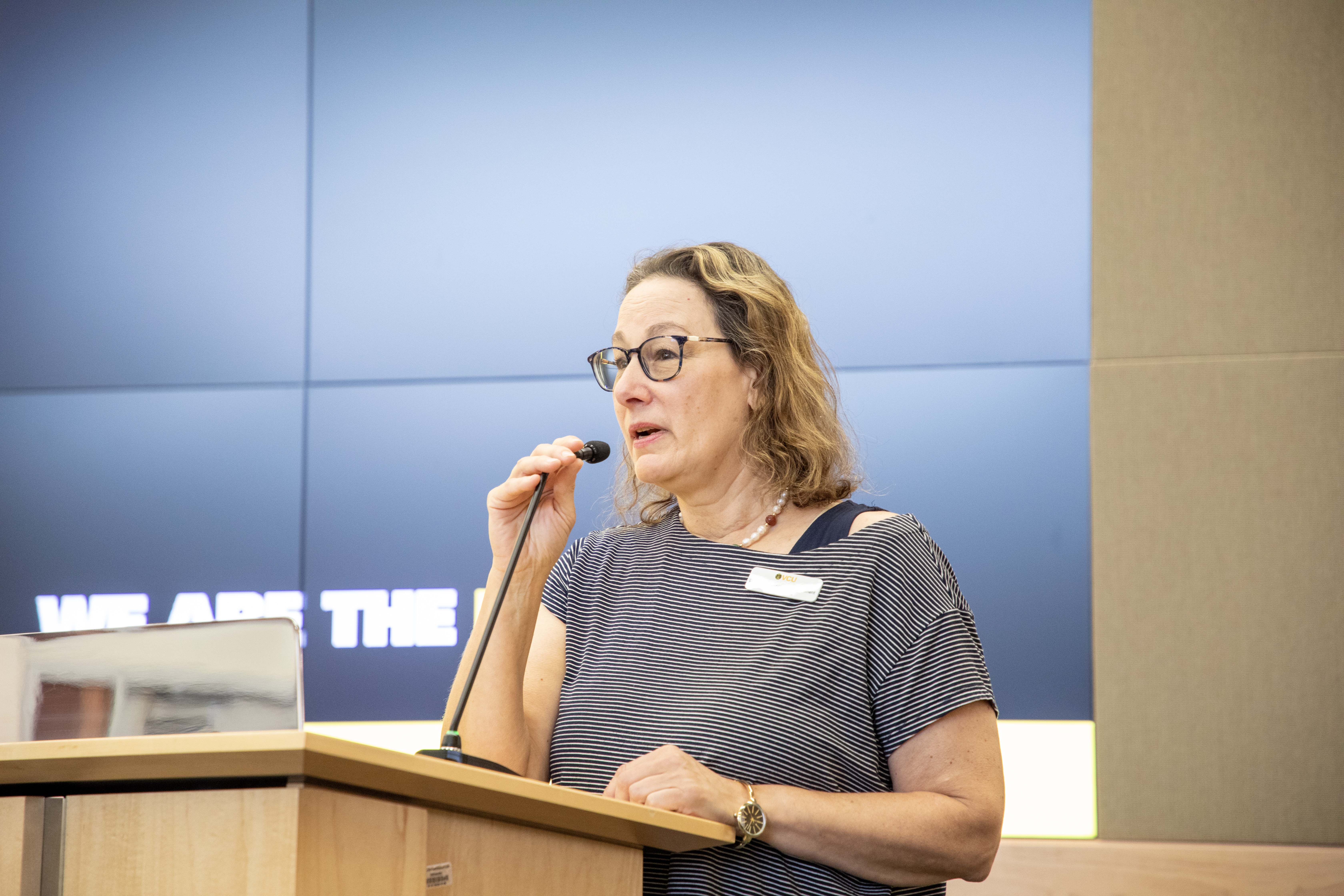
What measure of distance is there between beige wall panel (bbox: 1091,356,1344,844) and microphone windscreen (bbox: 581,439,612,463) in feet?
5.27

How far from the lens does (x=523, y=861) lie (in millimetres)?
1054

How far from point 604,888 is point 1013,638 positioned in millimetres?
1774

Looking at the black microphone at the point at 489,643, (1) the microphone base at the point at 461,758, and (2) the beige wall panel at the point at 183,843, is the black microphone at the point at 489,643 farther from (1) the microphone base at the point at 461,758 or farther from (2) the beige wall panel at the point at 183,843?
(2) the beige wall panel at the point at 183,843

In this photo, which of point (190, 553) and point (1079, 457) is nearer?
point (1079, 457)

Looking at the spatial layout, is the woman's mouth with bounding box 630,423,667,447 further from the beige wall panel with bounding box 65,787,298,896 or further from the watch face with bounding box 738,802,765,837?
the beige wall panel with bounding box 65,787,298,896

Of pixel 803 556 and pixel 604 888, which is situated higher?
pixel 803 556

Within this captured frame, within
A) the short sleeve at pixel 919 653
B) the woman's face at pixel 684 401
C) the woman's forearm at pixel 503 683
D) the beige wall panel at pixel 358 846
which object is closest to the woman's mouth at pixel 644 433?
the woman's face at pixel 684 401

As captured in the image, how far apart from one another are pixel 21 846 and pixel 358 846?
0.80 ft

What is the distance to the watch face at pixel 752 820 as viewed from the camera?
48.4 inches

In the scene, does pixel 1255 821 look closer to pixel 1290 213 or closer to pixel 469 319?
pixel 1290 213

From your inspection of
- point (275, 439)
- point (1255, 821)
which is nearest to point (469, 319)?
point (275, 439)

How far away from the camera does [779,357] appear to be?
67.7 inches

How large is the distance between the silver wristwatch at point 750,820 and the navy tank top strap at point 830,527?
1.28 feet

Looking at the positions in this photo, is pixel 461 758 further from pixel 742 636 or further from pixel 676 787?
pixel 742 636
